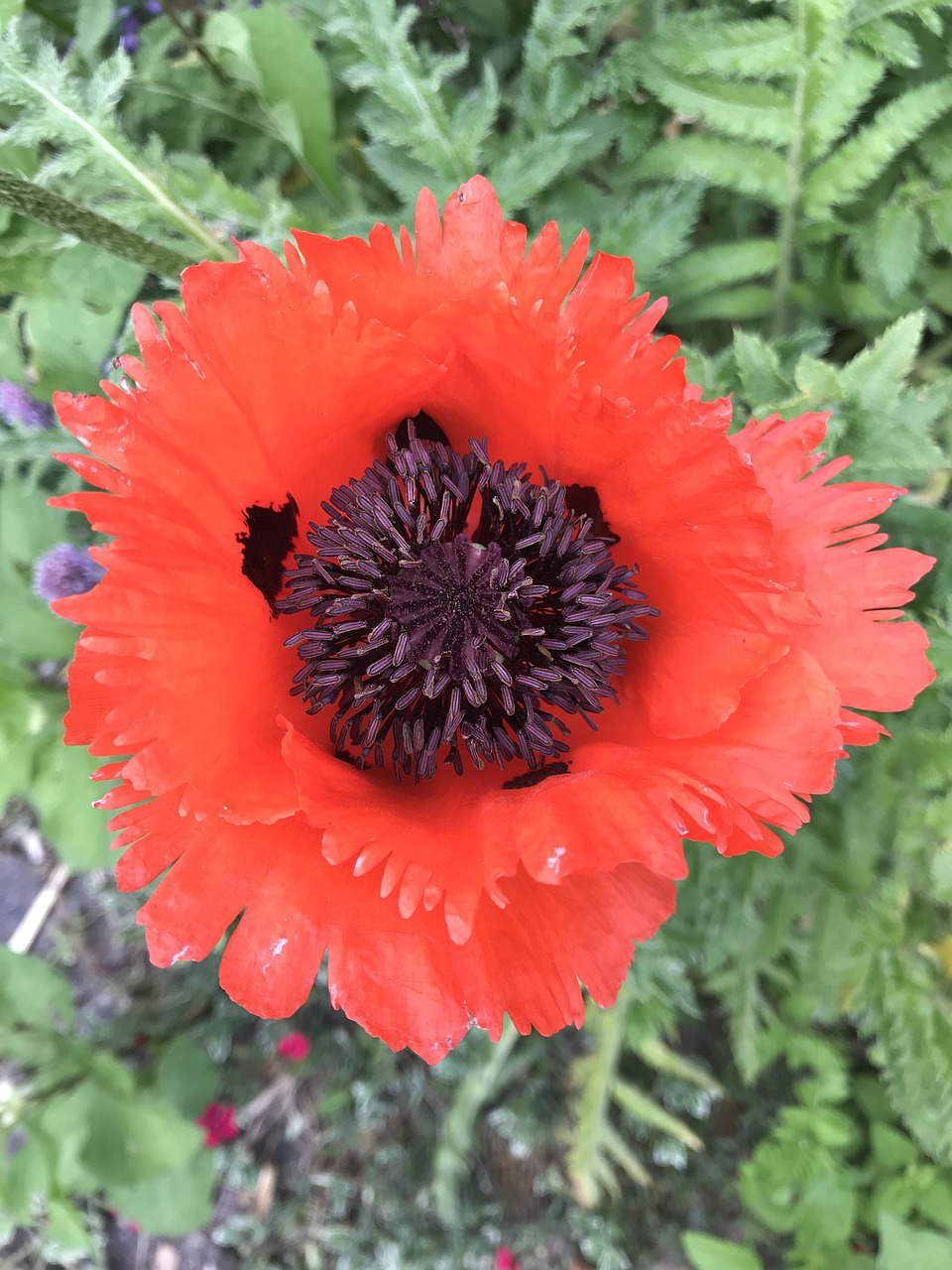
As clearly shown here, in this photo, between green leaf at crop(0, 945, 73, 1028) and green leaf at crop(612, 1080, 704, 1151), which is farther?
green leaf at crop(612, 1080, 704, 1151)

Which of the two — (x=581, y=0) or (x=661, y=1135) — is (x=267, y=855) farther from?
(x=661, y=1135)

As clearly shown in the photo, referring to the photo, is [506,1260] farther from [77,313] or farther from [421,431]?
[77,313]

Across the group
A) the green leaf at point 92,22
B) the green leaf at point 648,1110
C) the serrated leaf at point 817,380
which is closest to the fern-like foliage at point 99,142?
the green leaf at point 92,22

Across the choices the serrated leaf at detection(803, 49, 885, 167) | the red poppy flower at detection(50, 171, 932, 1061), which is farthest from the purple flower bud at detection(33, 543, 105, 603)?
the serrated leaf at detection(803, 49, 885, 167)

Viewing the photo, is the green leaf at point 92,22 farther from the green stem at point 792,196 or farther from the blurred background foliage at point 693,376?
the green stem at point 792,196

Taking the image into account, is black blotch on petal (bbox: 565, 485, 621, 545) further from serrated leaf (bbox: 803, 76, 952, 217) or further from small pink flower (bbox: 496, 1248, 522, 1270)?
small pink flower (bbox: 496, 1248, 522, 1270)

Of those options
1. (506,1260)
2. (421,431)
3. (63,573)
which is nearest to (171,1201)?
(506,1260)
